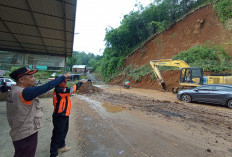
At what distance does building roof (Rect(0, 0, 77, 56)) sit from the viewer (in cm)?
313

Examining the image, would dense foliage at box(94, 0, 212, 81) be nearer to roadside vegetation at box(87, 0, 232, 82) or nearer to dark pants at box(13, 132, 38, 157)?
roadside vegetation at box(87, 0, 232, 82)

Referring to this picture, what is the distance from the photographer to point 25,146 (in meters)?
1.59

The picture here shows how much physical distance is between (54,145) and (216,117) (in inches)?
236

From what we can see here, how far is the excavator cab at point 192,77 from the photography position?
9.48 m

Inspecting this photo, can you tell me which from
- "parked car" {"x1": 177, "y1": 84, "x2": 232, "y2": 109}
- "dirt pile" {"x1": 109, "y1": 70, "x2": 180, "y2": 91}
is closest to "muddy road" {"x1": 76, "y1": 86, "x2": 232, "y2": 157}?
"parked car" {"x1": 177, "y1": 84, "x2": 232, "y2": 109}

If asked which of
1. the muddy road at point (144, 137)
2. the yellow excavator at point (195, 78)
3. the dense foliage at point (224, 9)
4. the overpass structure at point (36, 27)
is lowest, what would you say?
the muddy road at point (144, 137)

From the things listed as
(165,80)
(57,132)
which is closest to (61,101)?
(57,132)

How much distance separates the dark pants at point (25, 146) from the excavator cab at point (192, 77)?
37.1 feet

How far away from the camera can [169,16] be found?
76.2ft

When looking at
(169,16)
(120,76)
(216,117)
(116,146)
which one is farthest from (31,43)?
(169,16)

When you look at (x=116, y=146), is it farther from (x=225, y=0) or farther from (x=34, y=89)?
(x=225, y=0)

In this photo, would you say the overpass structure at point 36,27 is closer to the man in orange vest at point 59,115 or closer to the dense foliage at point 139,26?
the man in orange vest at point 59,115

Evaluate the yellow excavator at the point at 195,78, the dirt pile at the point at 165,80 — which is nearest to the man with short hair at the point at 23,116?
the yellow excavator at the point at 195,78

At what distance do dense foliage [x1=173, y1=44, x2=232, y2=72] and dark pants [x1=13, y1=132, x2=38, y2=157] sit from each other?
50.2 ft
